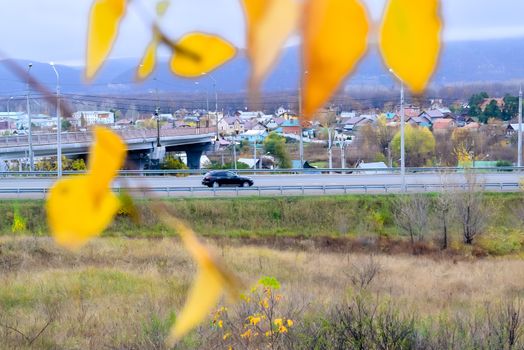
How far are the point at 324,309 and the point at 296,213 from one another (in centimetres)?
518

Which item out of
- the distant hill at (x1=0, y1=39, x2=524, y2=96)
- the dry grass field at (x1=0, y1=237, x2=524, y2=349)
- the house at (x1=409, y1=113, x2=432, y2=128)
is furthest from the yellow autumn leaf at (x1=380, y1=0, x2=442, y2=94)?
the dry grass field at (x1=0, y1=237, x2=524, y2=349)

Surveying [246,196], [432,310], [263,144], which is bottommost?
[432,310]

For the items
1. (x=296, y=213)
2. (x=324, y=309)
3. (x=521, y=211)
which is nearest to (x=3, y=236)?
(x=296, y=213)

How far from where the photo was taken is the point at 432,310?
16.5 ft

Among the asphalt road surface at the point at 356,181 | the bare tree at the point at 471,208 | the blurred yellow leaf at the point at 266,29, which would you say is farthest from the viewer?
the asphalt road surface at the point at 356,181

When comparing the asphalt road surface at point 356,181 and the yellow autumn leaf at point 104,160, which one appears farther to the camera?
the asphalt road surface at point 356,181

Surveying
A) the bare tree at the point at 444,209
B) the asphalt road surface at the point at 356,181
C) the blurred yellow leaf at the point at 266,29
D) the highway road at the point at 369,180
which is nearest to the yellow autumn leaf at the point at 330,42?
the blurred yellow leaf at the point at 266,29

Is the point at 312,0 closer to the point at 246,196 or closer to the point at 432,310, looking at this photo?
the point at 432,310

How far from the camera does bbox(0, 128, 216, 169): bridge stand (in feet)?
0.66

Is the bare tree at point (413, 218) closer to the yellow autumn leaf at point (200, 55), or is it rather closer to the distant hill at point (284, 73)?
the distant hill at point (284, 73)

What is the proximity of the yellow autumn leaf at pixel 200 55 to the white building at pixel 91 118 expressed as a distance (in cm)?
4

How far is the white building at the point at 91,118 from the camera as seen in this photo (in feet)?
0.61

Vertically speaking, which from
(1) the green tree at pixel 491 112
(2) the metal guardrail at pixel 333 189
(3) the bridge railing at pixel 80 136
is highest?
(1) the green tree at pixel 491 112

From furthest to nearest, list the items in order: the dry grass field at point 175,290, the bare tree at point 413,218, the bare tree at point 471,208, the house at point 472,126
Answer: the bare tree at point 413,218 → the bare tree at point 471,208 → the dry grass field at point 175,290 → the house at point 472,126
